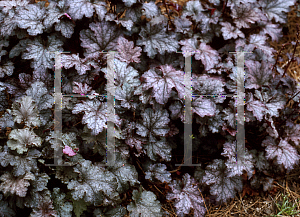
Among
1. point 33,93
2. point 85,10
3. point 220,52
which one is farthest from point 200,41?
point 33,93

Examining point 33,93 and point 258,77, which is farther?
point 258,77

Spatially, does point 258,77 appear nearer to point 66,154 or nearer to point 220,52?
point 220,52

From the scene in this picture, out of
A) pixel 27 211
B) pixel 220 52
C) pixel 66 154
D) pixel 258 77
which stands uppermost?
pixel 220 52

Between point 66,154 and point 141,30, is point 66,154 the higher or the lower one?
the lower one

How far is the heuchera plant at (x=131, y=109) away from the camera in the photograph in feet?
5.39

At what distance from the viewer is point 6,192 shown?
58.2 inches

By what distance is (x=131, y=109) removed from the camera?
1908 mm

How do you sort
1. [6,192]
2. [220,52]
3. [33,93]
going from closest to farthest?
[6,192], [33,93], [220,52]

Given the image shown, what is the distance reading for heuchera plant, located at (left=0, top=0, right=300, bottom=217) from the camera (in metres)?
1.64

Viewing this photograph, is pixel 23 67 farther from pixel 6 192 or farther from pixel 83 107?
pixel 6 192

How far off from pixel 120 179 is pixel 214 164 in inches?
28.9

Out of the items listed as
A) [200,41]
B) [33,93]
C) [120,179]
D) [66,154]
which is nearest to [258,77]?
[200,41]

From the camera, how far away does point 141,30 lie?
2.18 meters

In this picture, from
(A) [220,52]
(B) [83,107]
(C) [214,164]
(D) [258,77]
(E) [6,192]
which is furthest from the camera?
(A) [220,52]
